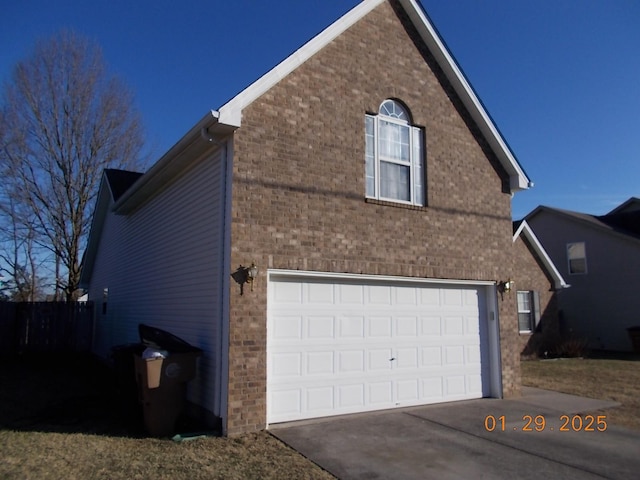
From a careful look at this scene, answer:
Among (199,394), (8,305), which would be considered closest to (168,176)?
(199,394)

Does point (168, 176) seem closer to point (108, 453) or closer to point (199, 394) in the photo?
point (199, 394)

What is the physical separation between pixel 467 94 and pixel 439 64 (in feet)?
2.86

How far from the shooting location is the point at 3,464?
20.4 ft

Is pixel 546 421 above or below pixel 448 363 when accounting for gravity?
below

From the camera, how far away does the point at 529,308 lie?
20219 mm

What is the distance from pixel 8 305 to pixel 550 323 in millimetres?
20669

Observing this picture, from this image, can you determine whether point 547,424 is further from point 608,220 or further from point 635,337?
point 608,220

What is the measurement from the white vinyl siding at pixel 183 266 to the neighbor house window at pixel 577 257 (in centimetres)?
1989

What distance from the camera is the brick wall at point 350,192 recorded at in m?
7.83

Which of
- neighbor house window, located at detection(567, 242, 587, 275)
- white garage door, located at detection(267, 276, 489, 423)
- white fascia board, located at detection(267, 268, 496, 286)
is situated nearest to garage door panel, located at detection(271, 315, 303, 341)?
white garage door, located at detection(267, 276, 489, 423)

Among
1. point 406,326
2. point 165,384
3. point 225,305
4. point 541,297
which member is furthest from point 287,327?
point 541,297

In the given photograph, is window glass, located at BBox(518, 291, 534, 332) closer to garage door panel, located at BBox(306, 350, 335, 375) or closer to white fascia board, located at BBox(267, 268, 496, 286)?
white fascia board, located at BBox(267, 268, 496, 286)

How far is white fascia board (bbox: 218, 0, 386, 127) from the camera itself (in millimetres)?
7840

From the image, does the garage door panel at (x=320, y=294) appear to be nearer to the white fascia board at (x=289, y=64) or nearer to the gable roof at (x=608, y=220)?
the white fascia board at (x=289, y=64)
